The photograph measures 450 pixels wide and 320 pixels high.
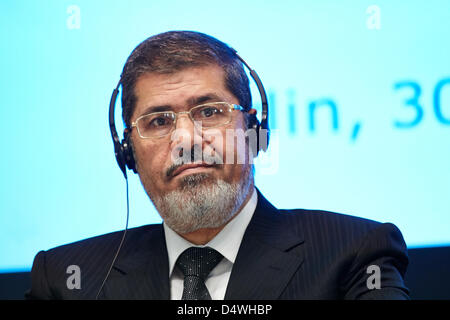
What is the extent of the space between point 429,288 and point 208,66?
4.00 ft

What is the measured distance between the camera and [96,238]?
1.91 metres

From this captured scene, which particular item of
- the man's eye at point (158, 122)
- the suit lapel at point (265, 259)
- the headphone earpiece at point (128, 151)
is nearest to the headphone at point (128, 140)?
the headphone earpiece at point (128, 151)

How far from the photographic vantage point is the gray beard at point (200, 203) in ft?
5.26

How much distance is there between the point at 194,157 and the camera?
1586mm

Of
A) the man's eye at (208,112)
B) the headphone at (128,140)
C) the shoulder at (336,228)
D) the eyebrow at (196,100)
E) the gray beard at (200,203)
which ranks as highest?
the eyebrow at (196,100)

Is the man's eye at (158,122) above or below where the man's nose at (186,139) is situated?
above

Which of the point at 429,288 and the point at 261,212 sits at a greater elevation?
the point at 261,212

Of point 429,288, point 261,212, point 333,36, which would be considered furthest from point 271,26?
point 429,288

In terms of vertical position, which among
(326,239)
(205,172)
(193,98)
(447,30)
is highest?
(447,30)

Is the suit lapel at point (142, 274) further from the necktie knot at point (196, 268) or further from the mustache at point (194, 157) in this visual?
the mustache at point (194, 157)

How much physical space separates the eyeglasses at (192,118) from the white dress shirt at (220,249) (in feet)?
0.88
